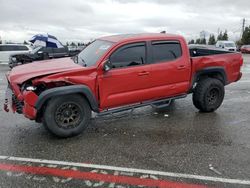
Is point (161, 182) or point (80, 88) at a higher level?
point (80, 88)

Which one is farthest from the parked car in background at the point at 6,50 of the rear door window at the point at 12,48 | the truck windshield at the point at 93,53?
the truck windshield at the point at 93,53

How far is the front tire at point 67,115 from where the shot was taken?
493cm

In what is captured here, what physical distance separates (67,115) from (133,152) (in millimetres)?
1428

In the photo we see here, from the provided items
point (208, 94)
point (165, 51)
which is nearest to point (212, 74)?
point (208, 94)

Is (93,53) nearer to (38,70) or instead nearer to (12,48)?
(38,70)

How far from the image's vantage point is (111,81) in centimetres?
533

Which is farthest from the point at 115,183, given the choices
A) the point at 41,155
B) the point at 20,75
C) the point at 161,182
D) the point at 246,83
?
the point at 246,83

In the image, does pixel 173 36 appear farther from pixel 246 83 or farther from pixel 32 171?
pixel 246 83

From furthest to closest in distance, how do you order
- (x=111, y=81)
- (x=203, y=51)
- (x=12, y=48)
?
1. (x=12, y=48)
2. (x=203, y=51)
3. (x=111, y=81)

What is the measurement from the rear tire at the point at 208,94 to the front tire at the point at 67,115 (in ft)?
9.26

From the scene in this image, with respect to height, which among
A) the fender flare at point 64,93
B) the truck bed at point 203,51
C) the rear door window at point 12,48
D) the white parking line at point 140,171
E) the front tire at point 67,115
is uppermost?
the rear door window at point 12,48

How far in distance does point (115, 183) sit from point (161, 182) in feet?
1.92

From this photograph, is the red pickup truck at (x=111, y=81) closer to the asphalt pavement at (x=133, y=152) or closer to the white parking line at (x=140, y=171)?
the asphalt pavement at (x=133, y=152)

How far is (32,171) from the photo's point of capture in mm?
3922
